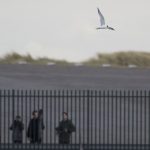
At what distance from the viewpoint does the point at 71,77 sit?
54469 millimetres

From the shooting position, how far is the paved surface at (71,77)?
51.6 meters

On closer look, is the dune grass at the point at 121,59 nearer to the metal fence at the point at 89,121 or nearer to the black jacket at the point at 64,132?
the metal fence at the point at 89,121

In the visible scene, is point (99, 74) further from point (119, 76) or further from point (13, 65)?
point (13, 65)

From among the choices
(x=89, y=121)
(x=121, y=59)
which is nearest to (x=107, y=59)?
Result: (x=121, y=59)

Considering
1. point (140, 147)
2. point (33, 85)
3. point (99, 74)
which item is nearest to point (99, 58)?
point (99, 74)

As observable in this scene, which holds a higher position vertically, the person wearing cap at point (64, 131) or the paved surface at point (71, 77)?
the paved surface at point (71, 77)

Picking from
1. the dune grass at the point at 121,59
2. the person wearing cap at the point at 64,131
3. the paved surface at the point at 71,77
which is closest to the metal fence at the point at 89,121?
the person wearing cap at the point at 64,131

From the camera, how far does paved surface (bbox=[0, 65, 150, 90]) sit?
169 feet

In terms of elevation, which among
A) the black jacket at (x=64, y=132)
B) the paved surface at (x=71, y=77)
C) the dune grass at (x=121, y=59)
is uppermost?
the dune grass at (x=121, y=59)

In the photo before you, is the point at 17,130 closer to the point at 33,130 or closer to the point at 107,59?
the point at 33,130

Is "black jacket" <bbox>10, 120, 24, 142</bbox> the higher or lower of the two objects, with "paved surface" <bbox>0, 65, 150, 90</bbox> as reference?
lower

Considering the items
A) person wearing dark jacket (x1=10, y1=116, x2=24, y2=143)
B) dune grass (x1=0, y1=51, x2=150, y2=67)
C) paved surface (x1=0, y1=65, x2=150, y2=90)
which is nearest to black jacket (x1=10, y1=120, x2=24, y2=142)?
person wearing dark jacket (x1=10, y1=116, x2=24, y2=143)

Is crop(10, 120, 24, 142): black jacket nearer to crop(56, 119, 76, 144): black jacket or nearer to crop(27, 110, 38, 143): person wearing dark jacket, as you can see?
crop(27, 110, 38, 143): person wearing dark jacket

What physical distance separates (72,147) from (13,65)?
25688mm
